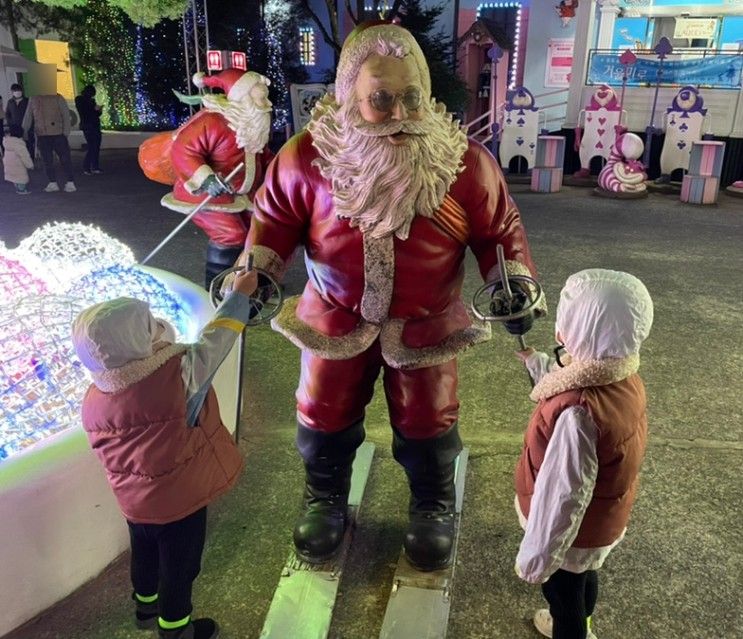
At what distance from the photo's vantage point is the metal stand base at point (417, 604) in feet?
6.52

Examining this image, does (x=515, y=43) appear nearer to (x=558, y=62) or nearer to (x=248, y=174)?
(x=558, y=62)

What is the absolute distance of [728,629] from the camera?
2029 mm

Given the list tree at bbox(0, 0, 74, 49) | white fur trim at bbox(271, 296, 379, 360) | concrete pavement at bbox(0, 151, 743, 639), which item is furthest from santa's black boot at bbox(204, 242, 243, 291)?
tree at bbox(0, 0, 74, 49)

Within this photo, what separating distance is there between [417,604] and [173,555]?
73 centimetres

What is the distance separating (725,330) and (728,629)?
2.73 metres

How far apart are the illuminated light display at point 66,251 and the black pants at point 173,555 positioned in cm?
137

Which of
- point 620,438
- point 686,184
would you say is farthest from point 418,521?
point 686,184

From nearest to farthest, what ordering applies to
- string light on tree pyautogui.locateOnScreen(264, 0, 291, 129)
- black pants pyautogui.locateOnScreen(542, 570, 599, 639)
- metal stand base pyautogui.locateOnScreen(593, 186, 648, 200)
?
black pants pyautogui.locateOnScreen(542, 570, 599, 639) → metal stand base pyautogui.locateOnScreen(593, 186, 648, 200) → string light on tree pyautogui.locateOnScreen(264, 0, 291, 129)

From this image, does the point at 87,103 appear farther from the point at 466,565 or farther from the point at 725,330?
the point at 466,565

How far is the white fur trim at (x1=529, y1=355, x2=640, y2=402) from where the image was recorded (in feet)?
5.12

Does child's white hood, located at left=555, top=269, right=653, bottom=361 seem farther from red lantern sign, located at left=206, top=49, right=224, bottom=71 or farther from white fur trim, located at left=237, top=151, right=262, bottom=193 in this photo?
red lantern sign, located at left=206, top=49, right=224, bottom=71

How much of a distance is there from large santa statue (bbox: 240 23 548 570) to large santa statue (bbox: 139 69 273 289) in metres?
1.92

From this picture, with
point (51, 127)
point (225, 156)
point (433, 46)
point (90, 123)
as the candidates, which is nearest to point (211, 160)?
point (225, 156)

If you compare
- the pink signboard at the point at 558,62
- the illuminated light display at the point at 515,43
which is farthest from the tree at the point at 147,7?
the pink signboard at the point at 558,62
